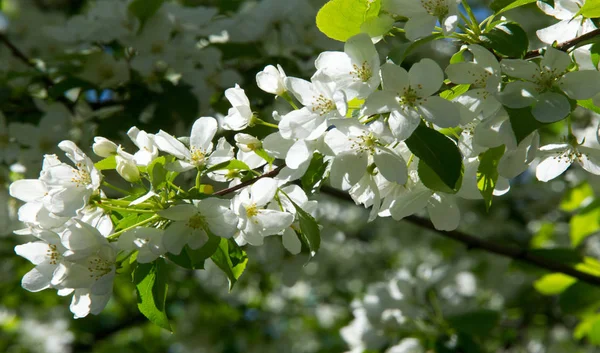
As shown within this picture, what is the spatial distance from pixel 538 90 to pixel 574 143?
0.85 feet

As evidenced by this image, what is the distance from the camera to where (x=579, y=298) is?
251 centimetres

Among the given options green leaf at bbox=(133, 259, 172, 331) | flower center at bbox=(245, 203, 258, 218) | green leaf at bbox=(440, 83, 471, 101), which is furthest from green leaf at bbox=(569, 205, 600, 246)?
green leaf at bbox=(133, 259, 172, 331)

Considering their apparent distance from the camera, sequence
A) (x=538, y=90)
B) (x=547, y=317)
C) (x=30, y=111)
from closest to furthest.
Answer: (x=538, y=90) → (x=30, y=111) → (x=547, y=317)

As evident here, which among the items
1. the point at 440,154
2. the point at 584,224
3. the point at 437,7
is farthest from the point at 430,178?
the point at 584,224

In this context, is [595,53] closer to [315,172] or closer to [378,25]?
[378,25]

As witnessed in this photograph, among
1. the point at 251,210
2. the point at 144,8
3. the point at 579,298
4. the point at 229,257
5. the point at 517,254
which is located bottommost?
the point at 579,298

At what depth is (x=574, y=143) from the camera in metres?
1.33

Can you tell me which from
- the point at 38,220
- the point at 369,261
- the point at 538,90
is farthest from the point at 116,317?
the point at 538,90

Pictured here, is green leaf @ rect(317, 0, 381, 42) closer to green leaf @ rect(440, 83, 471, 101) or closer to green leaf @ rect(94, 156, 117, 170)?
green leaf @ rect(440, 83, 471, 101)

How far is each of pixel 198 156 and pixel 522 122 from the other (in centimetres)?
58

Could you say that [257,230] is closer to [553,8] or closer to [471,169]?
[471,169]

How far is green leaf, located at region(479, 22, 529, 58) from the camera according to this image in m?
1.17

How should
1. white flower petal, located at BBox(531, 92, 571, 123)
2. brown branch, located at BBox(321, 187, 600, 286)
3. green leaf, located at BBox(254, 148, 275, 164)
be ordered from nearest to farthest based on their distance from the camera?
white flower petal, located at BBox(531, 92, 571, 123) < green leaf, located at BBox(254, 148, 275, 164) < brown branch, located at BBox(321, 187, 600, 286)

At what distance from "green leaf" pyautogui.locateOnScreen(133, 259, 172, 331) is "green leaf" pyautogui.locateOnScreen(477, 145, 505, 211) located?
0.61 m
